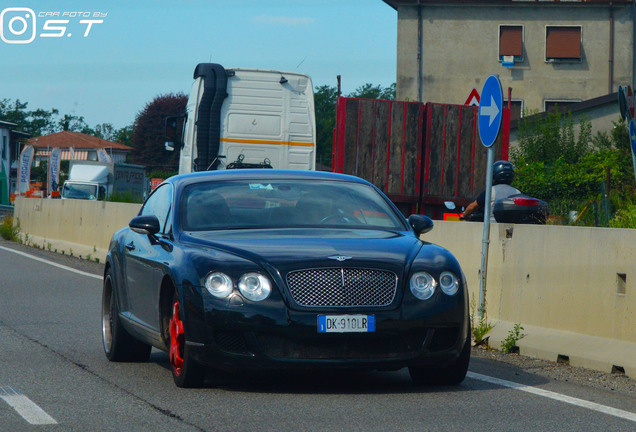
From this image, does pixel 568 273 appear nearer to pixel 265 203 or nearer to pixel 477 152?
pixel 265 203

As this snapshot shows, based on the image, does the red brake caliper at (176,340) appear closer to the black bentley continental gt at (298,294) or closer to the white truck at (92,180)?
the black bentley continental gt at (298,294)

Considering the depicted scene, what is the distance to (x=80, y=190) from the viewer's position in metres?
55.4

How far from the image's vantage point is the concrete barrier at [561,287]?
852cm

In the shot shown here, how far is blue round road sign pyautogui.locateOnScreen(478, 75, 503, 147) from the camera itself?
38.1 ft

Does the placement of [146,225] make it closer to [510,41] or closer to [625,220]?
[625,220]

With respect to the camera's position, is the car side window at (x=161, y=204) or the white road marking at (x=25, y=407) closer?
the white road marking at (x=25, y=407)

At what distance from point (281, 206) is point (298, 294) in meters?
1.34

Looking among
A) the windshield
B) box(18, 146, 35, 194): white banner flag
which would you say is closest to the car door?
the windshield

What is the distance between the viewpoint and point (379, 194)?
8461mm

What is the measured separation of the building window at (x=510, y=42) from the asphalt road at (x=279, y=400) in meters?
48.1

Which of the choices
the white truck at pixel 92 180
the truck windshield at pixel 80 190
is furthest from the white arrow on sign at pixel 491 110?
the truck windshield at pixel 80 190

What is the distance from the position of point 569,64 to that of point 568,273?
4811cm

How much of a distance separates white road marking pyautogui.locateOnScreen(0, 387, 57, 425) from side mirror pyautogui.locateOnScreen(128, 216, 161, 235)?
4.72ft

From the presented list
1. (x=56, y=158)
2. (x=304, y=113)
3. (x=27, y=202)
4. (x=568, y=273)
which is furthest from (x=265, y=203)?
(x=56, y=158)
